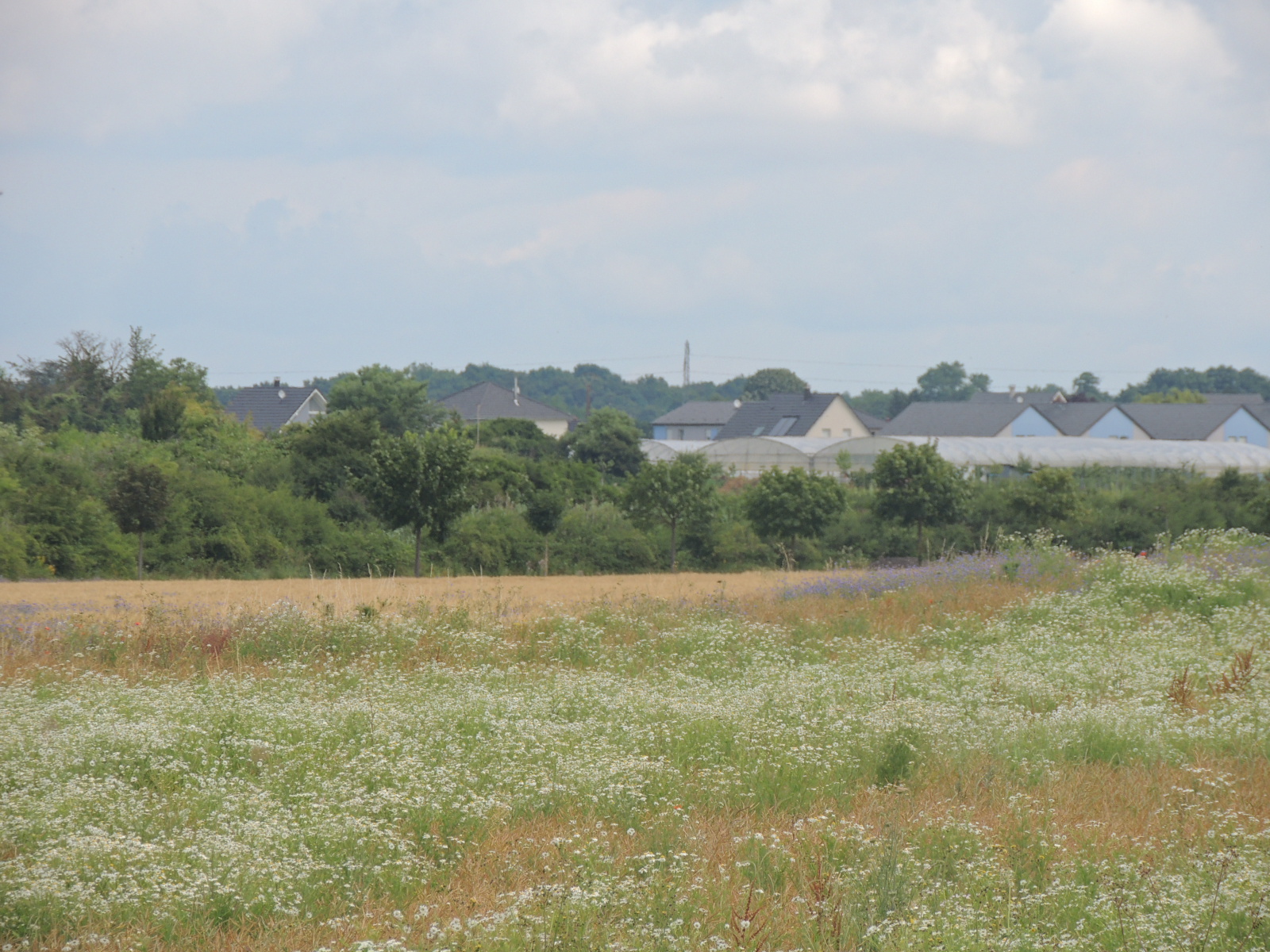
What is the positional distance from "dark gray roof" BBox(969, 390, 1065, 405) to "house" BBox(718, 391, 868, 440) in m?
8.72

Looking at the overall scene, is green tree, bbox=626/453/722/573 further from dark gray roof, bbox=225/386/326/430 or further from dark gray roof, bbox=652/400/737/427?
dark gray roof, bbox=652/400/737/427

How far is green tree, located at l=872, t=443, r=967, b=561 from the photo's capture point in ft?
94.5

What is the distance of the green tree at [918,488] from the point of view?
2880cm

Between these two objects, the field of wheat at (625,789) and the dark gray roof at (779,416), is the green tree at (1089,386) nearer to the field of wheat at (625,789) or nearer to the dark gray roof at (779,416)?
the dark gray roof at (779,416)

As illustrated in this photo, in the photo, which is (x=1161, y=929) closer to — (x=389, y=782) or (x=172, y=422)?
(x=389, y=782)

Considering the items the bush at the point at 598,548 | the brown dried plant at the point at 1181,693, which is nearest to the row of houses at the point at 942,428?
the bush at the point at 598,548

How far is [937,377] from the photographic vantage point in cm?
13150

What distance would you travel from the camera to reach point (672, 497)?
27.9m

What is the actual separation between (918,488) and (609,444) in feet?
82.6

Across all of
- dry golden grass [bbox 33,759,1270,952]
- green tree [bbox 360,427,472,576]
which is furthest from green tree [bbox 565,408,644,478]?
dry golden grass [bbox 33,759,1270,952]

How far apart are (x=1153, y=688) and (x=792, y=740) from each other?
3945 millimetres

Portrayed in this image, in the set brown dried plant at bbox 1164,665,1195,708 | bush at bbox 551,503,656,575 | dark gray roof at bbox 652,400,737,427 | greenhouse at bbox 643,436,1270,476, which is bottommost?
bush at bbox 551,503,656,575

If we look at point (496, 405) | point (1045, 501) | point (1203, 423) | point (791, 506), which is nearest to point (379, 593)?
point (791, 506)

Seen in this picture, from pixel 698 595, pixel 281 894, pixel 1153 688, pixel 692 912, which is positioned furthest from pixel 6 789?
pixel 698 595
